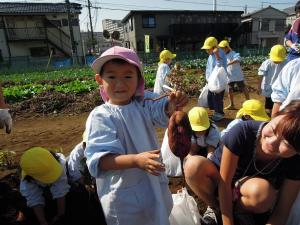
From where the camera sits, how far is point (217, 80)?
5.55 m

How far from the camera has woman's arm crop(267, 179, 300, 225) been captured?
6.46 feet

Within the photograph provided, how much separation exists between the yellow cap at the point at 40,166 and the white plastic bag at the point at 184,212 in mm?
1050

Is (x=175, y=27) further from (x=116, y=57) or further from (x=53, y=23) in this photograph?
(x=116, y=57)

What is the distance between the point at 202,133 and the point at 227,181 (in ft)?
3.63

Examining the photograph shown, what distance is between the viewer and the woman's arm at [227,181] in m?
1.95

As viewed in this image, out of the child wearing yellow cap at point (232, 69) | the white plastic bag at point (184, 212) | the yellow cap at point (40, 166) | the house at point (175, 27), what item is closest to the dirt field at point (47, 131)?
the child wearing yellow cap at point (232, 69)

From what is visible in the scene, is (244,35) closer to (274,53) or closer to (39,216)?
(274,53)

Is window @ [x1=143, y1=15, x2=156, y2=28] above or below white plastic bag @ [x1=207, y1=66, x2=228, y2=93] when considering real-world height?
above

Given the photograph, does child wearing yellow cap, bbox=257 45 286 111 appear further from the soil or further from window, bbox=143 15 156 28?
window, bbox=143 15 156 28

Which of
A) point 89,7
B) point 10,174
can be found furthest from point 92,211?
point 89,7

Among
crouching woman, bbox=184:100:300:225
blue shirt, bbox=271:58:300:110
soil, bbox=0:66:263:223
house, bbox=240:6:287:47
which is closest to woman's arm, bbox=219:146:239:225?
crouching woman, bbox=184:100:300:225

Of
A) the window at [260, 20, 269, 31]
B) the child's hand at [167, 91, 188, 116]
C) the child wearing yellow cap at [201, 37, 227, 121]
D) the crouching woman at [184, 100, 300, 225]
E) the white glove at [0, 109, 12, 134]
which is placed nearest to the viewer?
the child's hand at [167, 91, 188, 116]

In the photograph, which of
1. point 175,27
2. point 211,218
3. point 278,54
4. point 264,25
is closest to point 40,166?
point 211,218

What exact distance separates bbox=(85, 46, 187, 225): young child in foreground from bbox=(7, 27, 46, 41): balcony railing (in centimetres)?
3177
